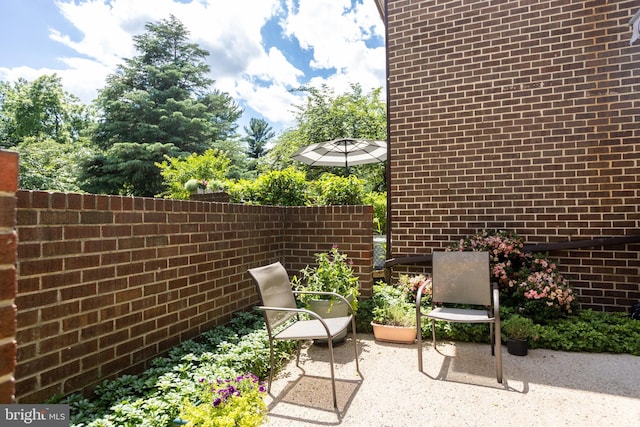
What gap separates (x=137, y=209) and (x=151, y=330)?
97 centimetres

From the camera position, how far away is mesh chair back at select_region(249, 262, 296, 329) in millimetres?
2811

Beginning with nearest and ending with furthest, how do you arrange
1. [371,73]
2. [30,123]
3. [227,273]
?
[227,273]
[371,73]
[30,123]

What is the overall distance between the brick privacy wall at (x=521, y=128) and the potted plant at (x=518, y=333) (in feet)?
4.36

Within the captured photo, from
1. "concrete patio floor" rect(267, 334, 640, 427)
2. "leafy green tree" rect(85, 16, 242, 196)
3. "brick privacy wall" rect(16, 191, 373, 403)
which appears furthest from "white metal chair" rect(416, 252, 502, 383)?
"leafy green tree" rect(85, 16, 242, 196)

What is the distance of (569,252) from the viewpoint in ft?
14.7

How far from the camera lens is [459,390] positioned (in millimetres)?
2826

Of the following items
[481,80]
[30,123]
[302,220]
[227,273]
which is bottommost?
[227,273]

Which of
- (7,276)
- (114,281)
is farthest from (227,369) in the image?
(7,276)

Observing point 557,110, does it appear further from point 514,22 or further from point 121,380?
point 121,380

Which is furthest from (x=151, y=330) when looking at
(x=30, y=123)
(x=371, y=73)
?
(x=30, y=123)

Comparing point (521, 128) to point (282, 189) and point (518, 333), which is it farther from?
point (282, 189)

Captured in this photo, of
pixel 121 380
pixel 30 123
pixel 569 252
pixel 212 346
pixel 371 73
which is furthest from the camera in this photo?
pixel 30 123

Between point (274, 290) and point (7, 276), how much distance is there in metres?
2.33

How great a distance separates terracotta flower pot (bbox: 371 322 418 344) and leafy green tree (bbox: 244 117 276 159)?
111 feet
